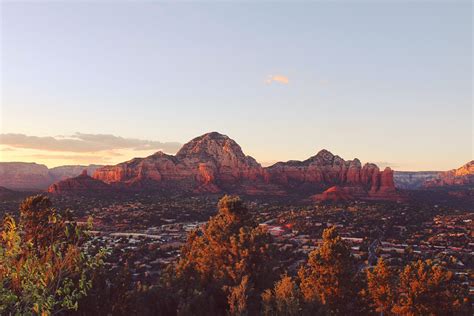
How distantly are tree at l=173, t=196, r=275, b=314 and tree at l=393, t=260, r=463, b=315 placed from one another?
8.33 metres

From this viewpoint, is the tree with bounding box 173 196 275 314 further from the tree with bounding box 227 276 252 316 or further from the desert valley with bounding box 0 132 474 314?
the desert valley with bounding box 0 132 474 314

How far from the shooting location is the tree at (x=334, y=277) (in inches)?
1016

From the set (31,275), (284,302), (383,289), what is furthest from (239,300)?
(31,275)

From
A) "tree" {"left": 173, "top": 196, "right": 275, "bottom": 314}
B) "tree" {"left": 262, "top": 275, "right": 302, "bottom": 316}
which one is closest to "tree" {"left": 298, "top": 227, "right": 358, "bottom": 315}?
"tree" {"left": 173, "top": 196, "right": 275, "bottom": 314}

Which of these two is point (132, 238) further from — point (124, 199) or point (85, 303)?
point (124, 199)

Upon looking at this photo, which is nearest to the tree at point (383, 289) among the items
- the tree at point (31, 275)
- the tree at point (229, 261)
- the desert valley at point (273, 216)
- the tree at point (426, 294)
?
the tree at point (426, 294)

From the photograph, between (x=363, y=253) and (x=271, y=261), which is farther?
(x=363, y=253)

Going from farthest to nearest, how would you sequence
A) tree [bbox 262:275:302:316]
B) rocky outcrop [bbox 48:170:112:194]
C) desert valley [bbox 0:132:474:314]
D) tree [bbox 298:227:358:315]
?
rocky outcrop [bbox 48:170:112:194], desert valley [bbox 0:132:474:314], tree [bbox 298:227:358:315], tree [bbox 262:275:302:316]

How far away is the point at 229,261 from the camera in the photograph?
91.7 feet

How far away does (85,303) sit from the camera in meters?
16.7

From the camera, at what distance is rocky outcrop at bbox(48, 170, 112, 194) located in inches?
5867

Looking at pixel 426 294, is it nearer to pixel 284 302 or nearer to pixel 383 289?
pixel 383 289

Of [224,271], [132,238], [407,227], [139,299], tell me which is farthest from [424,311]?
[407,227]

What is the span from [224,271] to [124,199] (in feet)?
411
